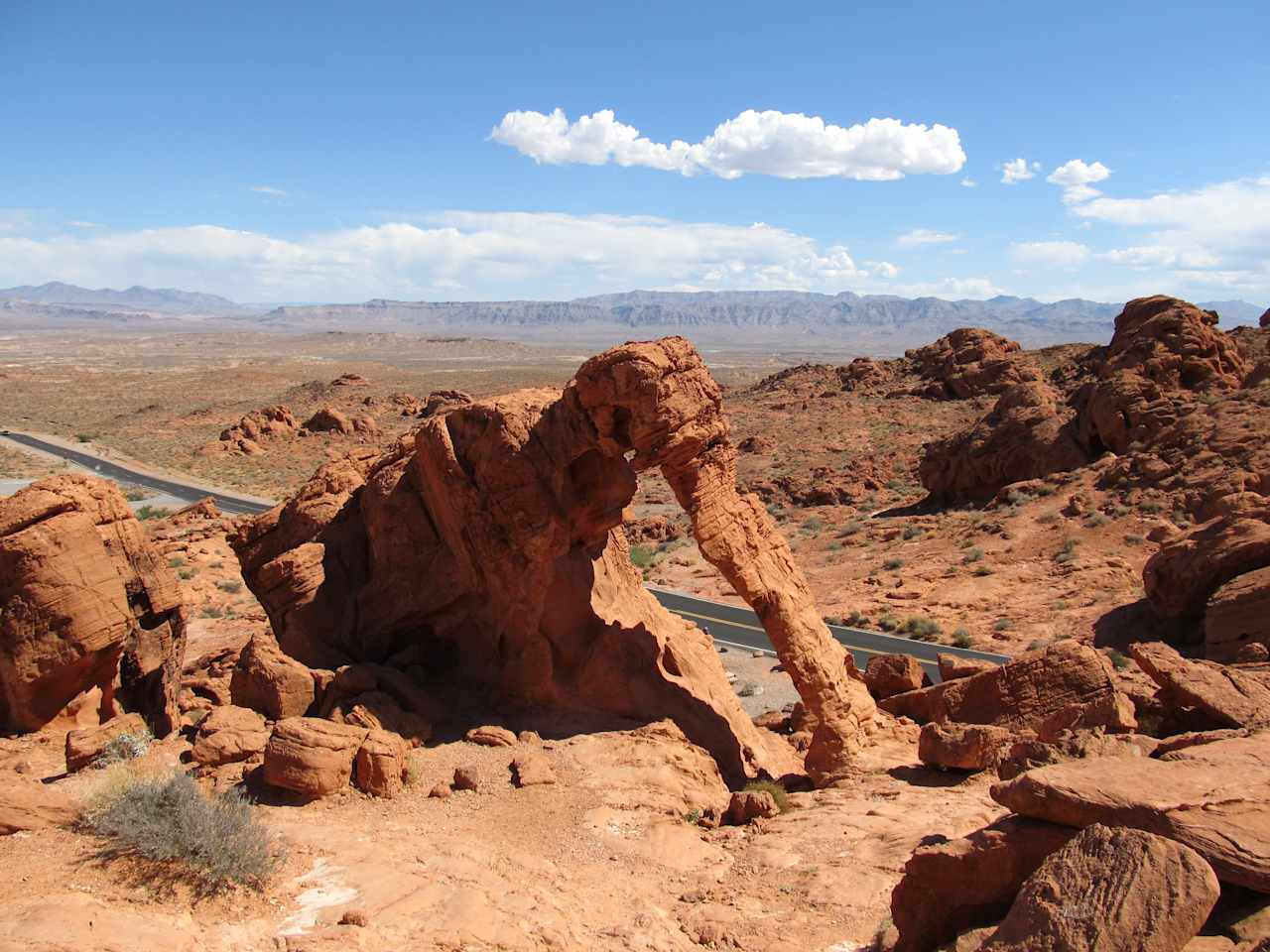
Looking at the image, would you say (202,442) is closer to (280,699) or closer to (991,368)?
(991,368)

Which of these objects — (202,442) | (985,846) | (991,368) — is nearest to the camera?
(985,846)

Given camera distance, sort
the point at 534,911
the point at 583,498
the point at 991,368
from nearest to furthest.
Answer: the point at 534,911 → the point at 583,498 → the point at 991,368

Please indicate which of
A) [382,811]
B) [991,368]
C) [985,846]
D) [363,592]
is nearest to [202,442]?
[991,368]

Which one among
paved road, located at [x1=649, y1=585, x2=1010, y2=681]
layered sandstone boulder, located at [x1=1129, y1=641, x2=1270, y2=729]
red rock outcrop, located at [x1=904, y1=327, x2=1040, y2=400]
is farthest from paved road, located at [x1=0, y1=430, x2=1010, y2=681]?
red rock outcrop, located at [x1=904, y1=327, x2=1040, y2=400]

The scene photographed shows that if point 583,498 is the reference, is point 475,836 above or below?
below

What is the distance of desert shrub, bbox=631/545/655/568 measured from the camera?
3594 centimetres

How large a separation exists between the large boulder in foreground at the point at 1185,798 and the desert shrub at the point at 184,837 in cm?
656

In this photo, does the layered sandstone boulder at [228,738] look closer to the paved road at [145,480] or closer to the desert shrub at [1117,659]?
the desert shrub at [1117,659]

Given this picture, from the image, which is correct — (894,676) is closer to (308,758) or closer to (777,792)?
(777,792)

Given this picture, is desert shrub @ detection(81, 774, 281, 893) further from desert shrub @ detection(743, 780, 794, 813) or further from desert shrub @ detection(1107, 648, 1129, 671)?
desert shrub @ detection(1107, 648, 1129, 671)

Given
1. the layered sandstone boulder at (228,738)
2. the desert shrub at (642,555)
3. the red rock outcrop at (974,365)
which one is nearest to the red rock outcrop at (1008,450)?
the desert shrub at (642,555)

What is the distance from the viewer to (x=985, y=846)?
23.5 feet

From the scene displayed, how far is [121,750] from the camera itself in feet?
38.5

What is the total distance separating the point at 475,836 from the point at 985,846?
19.1 ft
